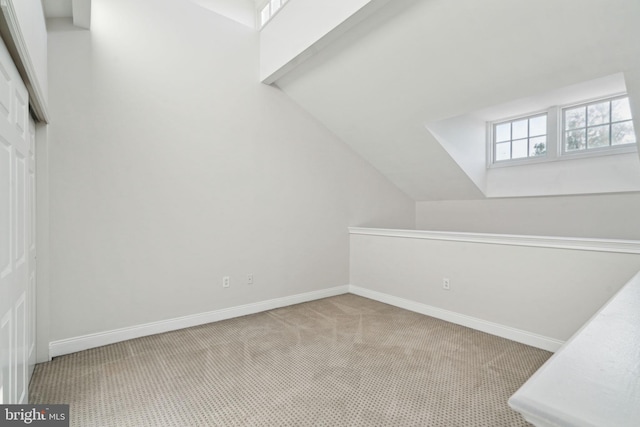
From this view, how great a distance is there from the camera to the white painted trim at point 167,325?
2578 mm

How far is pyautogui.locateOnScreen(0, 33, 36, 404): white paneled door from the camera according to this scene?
1228 millimetres

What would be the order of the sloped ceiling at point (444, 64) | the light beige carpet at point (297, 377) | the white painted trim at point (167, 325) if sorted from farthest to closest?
the white painted trim at point (167, 325), the sloped ceiling at point (444, 64), the light beige carpet at point (297, 377)

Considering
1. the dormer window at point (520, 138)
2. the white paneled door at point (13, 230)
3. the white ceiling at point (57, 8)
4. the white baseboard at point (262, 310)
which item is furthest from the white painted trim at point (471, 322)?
the white ceiling at point (57, 8)

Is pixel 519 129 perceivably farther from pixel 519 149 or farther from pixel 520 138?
pixel 519 149

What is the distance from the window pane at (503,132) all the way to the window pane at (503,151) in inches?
2.9

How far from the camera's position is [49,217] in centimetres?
248

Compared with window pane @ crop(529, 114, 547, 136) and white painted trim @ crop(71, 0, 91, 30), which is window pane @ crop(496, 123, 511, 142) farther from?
white painted trim @ crop(71, 0, 91, 30)

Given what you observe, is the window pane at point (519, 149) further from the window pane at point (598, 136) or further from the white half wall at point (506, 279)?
the white half wall at point (506, 279)

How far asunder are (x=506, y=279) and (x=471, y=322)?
1.81 ft

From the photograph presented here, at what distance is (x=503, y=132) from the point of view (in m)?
4.13

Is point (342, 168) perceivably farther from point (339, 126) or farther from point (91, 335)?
point (91, 335)

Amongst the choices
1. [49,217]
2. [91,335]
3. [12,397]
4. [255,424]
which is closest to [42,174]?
[49,217]

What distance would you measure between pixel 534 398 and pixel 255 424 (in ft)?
5.18
